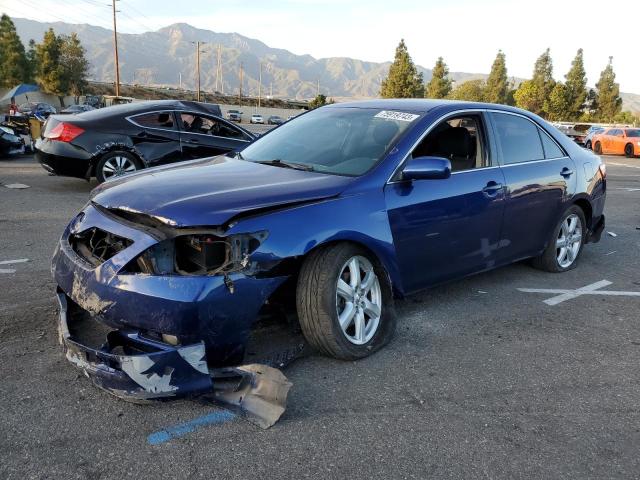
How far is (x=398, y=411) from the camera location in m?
2.96

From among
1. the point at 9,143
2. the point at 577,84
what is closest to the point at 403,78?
the point at 577,84

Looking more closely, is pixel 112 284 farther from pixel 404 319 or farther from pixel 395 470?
pixel 404 319

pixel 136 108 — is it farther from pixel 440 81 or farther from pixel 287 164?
pixel 440 81

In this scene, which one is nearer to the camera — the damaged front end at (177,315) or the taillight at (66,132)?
the damaged front end at (177,315)

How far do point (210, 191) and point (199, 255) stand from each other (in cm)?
41

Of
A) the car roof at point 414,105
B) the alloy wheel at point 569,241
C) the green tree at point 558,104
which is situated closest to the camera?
the car roof at point 414,105

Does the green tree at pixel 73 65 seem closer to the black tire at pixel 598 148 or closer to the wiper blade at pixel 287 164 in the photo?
the black tire at pixel 598 148

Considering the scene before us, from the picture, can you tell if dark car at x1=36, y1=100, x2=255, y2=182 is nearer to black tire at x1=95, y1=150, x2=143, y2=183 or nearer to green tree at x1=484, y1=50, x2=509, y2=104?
black tire at x1=95, y1=150, x2=143, y2=183

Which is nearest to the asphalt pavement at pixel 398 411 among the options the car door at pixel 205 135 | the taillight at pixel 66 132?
the taillight at pixel 66 132

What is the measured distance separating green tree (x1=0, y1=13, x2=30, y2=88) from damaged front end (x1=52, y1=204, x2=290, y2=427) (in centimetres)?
7454

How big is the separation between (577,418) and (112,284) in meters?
2.49

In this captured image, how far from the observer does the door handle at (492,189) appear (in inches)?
171

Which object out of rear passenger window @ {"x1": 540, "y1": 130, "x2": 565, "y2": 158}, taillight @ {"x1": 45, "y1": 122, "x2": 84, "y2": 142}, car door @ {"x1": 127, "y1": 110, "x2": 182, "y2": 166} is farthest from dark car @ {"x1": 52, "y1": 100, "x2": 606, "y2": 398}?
taillight @ {"x1": 45, "y1": 122, "x2": 84, "y2": 142}

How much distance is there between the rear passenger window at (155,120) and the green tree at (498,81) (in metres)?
72.3
